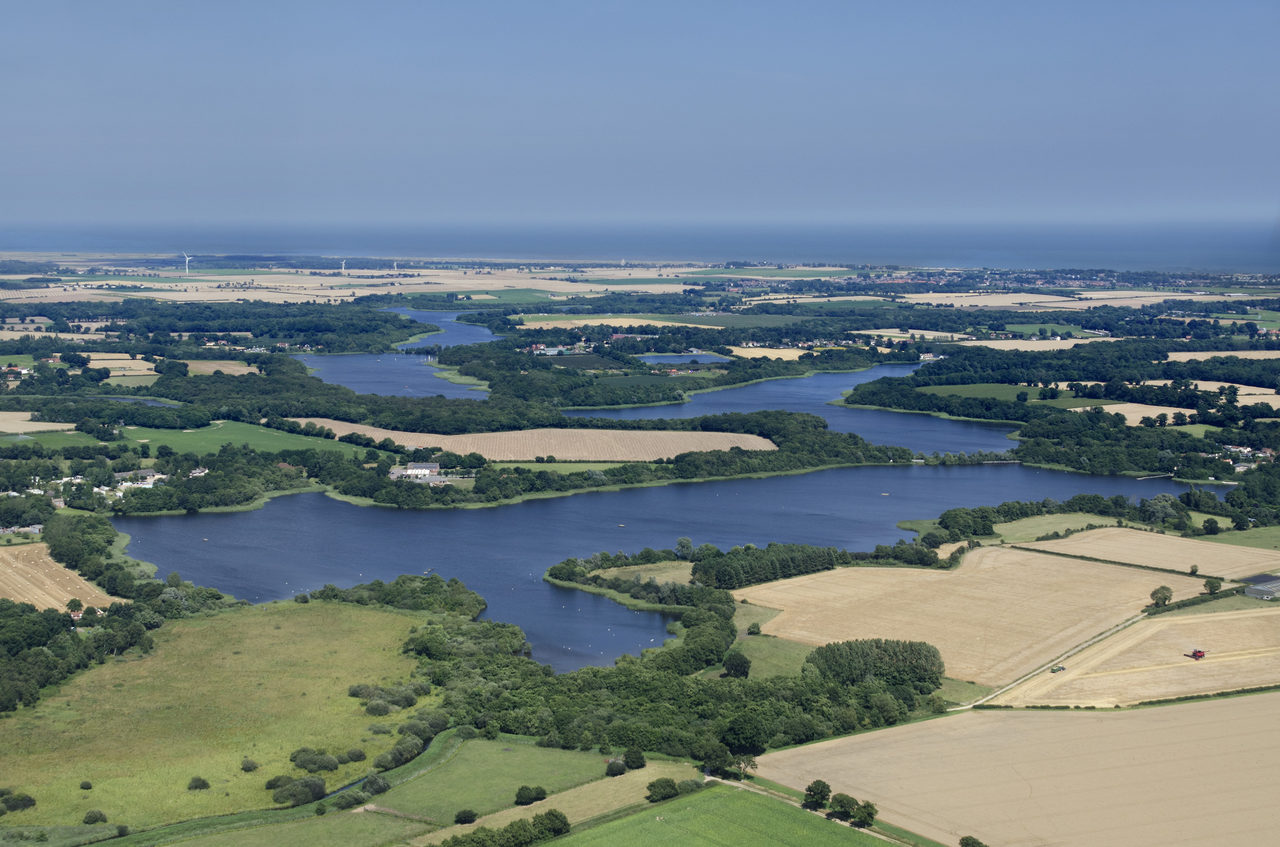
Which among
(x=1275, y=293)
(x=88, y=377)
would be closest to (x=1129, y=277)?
(x=1275, y=293)

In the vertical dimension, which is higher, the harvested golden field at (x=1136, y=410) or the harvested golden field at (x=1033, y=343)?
the harvested golden field at (x=1033, y=343)

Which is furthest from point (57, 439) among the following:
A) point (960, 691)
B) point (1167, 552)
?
point (1167, 552)

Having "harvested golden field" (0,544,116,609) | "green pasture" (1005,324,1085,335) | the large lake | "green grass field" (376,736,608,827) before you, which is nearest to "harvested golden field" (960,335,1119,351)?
"green pasture" (1005,324,1085,335)

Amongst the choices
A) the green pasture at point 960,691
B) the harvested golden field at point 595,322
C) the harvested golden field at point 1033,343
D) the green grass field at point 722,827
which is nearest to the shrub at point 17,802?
the green grass field at point 722,827

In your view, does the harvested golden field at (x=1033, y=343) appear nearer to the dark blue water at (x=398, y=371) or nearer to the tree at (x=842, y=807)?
the dark blue water at (x=398, y=371)

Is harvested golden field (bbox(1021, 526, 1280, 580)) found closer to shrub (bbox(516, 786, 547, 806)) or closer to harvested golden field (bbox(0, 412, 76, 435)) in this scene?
shrub (bbox(516, 786, 547, 806))
